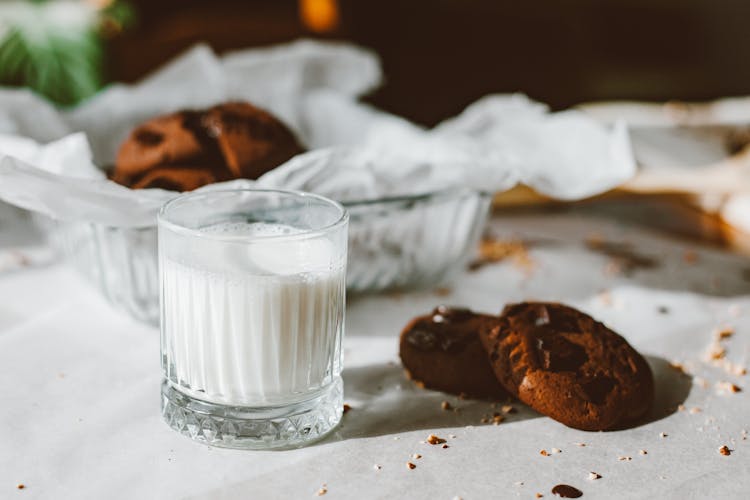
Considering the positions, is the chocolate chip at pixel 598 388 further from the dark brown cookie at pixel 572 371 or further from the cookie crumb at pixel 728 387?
the cookie crumb at pixel 728 387

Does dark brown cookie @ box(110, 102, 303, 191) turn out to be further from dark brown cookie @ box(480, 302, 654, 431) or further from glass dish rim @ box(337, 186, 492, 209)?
dark brown cookie @ box(480, 302, 654, 431)

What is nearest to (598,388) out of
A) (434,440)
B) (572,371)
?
(572,371)

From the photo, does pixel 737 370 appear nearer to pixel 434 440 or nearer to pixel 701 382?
pixel 701 382

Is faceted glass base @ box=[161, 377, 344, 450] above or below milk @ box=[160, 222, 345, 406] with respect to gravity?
below

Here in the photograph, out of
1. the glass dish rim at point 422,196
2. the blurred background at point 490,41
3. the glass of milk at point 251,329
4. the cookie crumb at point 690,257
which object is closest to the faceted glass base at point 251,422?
the glass of milk at point 251,329

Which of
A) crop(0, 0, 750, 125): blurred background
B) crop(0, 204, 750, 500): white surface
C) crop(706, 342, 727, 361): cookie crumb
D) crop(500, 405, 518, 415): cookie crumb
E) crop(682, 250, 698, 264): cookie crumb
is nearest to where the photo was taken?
crop(0, 204, 750, 500): white surface

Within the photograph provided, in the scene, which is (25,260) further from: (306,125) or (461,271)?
(461,271)

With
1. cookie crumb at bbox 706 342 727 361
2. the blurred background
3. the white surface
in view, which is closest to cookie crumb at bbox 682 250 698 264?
the white surface
